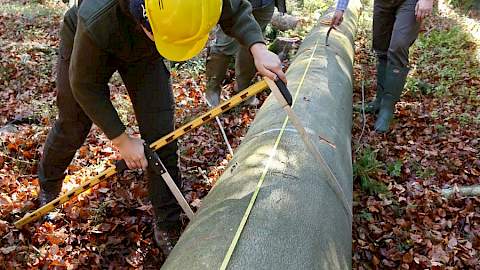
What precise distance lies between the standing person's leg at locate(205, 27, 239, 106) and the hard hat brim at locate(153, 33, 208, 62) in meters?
2.57

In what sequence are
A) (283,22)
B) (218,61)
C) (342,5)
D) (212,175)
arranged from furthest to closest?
(283,22)
(218,61)
(342,5)
(212,175)

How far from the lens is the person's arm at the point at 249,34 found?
2.32m

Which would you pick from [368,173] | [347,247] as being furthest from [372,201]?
[347,247]

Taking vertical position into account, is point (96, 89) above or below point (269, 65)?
above

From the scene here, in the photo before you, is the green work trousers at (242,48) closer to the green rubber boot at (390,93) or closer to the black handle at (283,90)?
the green rubber boot at (390,93)

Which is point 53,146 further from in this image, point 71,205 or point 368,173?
point 368,173

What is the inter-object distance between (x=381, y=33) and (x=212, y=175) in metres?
2.52

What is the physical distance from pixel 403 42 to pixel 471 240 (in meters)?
2.04

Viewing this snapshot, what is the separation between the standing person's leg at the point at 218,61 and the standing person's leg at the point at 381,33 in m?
1.56

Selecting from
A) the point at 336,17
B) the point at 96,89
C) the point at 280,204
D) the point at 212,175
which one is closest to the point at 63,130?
the point at 96,89

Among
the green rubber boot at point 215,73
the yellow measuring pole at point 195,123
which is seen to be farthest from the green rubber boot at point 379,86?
the yellow measuring pole at point 195,123

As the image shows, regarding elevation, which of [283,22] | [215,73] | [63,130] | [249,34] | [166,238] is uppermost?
[249,34]

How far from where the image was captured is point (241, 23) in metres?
2.51

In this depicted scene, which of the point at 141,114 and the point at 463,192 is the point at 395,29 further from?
the point at 141,114
